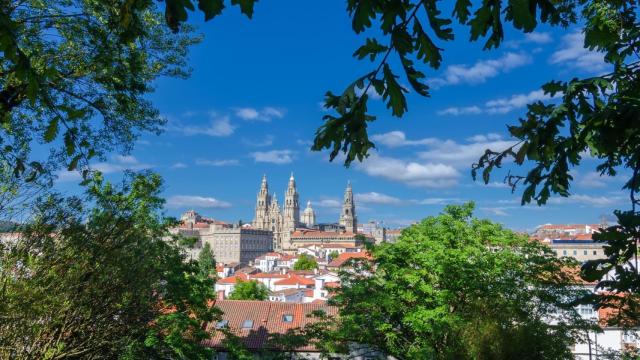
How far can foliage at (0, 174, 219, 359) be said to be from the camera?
7.67 m

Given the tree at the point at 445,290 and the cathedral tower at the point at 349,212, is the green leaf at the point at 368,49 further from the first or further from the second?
the cathedral tower at the point at 349,212

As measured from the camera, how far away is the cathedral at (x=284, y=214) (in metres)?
175

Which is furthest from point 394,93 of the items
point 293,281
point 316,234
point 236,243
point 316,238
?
point 316,234

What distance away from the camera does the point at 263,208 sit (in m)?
180

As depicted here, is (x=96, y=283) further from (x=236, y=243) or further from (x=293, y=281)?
(x=236, y=243)

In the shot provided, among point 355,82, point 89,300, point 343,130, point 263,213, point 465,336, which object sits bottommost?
point 465,336

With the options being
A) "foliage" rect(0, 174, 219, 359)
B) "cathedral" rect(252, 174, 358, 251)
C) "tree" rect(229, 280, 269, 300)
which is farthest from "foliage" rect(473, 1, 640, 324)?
"cathedral" rect(252, 174, 358, 251)

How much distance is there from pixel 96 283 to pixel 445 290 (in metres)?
9.50

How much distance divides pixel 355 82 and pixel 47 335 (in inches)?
348

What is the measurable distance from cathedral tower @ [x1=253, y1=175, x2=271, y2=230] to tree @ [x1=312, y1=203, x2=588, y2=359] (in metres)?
163

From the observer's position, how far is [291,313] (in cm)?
3047

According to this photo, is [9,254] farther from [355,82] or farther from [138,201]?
[355,82]

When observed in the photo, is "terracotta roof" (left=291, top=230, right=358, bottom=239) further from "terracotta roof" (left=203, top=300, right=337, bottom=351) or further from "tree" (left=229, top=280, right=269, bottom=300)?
"terracotta roof" (left=203, top=300, right=337, bottom=351)

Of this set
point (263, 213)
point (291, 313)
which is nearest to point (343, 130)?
point (291, 313)
